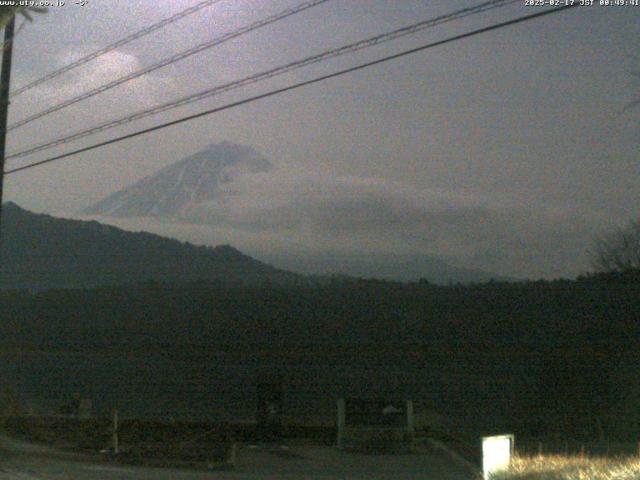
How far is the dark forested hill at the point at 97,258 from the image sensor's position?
53.8 meters

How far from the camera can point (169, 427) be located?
2003 centimetres

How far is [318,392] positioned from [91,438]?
18.2m

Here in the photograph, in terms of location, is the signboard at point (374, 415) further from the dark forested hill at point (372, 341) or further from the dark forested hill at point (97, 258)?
the dark forested hill at point (97, 258)

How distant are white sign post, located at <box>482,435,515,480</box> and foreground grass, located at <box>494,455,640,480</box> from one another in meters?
0.12

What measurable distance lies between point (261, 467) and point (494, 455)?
18.6ft

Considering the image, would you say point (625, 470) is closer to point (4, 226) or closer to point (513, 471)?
point (513, 471)

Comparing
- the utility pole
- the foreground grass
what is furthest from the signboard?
the utility pole

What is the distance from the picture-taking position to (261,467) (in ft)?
49.9

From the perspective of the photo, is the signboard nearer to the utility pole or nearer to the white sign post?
the white sign post

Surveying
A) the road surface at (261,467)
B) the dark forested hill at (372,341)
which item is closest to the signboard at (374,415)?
the road surface at (261,467)

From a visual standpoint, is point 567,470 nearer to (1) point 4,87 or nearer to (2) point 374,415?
(2) point 374,415

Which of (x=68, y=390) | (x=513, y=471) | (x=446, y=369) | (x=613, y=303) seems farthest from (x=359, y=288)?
(x=513, y=471)

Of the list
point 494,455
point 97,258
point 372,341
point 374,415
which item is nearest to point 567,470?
point 494,455

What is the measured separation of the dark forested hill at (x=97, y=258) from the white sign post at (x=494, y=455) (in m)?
42.7
